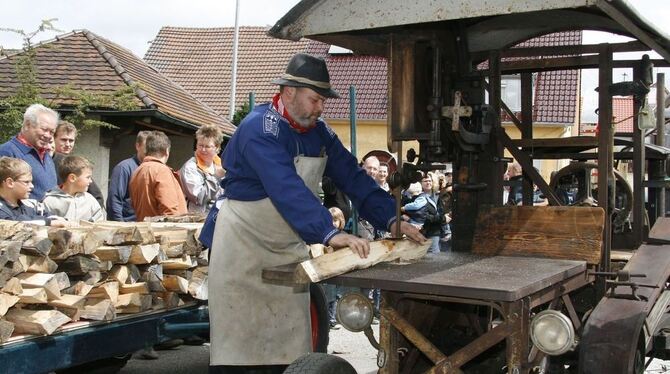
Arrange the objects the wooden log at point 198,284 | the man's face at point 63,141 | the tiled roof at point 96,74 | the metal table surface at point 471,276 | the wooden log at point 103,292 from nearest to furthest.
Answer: the metal table surface at point 471,276
the wooden log at point 103,292
the wooden log at point 198,284
the man's face at point 63,141
the tiled roof at point 96,74

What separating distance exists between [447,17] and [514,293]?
4.55ft

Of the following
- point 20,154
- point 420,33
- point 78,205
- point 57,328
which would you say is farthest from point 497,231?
point 20,154

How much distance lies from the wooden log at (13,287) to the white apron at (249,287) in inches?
35.8

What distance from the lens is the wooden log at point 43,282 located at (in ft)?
13.2

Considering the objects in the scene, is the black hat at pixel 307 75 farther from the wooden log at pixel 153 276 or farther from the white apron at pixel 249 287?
the wooden log at pixel 153 276

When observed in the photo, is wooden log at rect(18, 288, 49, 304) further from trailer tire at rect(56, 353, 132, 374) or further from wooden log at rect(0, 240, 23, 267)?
trailer tire at rect(56, 353, 132, 374)

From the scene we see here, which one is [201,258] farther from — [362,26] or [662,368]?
[662,368]

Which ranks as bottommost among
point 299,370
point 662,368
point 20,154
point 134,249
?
point 662,368

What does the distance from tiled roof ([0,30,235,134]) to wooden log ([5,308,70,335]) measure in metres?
8.52

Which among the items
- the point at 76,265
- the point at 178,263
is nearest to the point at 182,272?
the point at 178,263

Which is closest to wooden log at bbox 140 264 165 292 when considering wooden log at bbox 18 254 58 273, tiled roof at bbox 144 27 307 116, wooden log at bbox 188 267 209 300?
wooden log at bbox 188 267 209 300

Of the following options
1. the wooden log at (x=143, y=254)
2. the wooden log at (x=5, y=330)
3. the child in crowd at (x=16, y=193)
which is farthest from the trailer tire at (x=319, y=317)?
the wooden log at (x=5, y=330)

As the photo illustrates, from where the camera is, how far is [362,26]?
392 cm

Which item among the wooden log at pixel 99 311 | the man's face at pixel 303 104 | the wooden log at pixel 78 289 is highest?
the man's face at pixel 303 104
